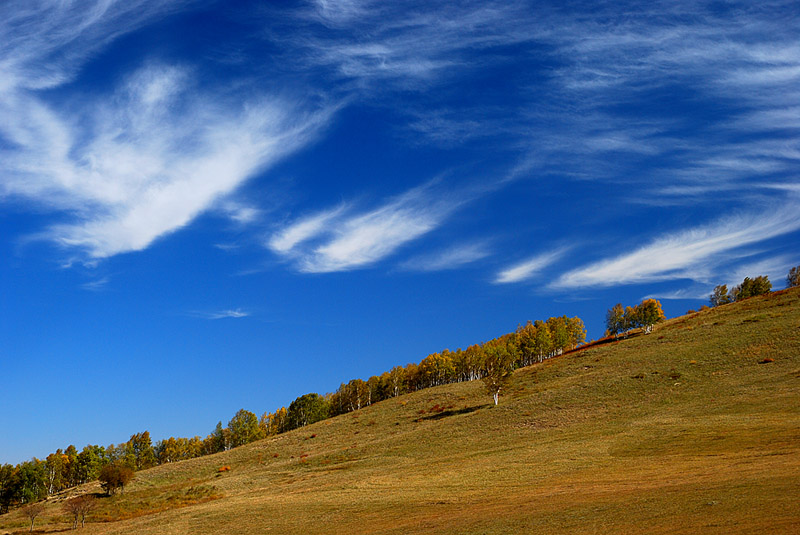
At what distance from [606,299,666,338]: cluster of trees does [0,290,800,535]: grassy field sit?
84.5ft

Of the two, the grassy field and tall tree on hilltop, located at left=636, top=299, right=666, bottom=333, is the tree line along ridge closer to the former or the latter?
tall tree on hilltop, located at left=636, top=299, right=666, bottom=333

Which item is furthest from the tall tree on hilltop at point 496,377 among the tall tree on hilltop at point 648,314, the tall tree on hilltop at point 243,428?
the tall tree on hilltop at point 243,428

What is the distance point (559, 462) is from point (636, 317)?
→ 124 m

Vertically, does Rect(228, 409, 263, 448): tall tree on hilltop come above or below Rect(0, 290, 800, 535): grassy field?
above

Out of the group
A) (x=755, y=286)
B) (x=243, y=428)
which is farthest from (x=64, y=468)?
(x=755, y=286)

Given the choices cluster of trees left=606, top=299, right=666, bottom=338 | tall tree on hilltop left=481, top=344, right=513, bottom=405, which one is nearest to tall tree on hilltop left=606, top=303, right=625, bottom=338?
cluster of trees left=606, top=299, right=666, bottom=338

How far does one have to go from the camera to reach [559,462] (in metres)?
44.4

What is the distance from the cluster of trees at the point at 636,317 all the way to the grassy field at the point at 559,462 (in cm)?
2575

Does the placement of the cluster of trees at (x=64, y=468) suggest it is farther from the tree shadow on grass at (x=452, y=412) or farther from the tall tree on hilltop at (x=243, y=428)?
the tree shadow on grass at (x=452, y=412)

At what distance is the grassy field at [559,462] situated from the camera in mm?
24984

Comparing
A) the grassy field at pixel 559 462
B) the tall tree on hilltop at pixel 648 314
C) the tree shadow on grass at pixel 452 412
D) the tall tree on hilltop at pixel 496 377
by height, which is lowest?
the grassy field at pixel 559 462

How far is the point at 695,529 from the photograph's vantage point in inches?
763

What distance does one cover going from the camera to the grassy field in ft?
82.0

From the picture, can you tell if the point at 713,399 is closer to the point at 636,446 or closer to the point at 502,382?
the point at 636,446
